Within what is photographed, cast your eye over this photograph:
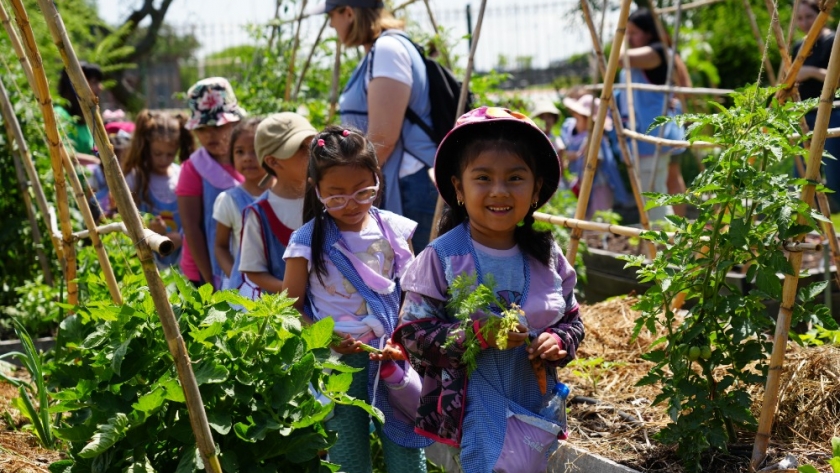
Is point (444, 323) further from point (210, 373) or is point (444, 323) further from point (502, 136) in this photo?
point (210, 373)

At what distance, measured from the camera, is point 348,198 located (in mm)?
3123

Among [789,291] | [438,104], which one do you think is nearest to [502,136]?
[789,291]

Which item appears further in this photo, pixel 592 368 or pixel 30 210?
pixel 30 210

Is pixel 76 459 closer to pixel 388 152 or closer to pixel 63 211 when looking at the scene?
pixel 63 211

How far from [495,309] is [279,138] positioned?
49.0 inches

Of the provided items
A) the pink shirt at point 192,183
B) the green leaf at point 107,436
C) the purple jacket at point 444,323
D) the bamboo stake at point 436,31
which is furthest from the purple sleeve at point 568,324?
the bamboo stake at point 436,31

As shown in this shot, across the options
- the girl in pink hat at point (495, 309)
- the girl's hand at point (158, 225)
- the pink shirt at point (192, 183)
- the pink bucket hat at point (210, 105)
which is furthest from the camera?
the girl's hand at point (158, 225)

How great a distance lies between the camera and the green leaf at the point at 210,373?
226 centimetres

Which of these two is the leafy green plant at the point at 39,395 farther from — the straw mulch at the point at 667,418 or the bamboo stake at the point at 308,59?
the bamboo stake at the point at 308,59

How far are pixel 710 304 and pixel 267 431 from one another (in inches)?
51.1

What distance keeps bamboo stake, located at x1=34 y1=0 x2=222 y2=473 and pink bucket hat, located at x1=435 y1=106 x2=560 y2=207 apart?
3.26 ft

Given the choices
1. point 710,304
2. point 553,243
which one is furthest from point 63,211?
point 710,304

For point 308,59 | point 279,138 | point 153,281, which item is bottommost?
point 153,281

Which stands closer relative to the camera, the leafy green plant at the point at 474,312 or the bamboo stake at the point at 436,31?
the leafy green plant at the point at 474,312
